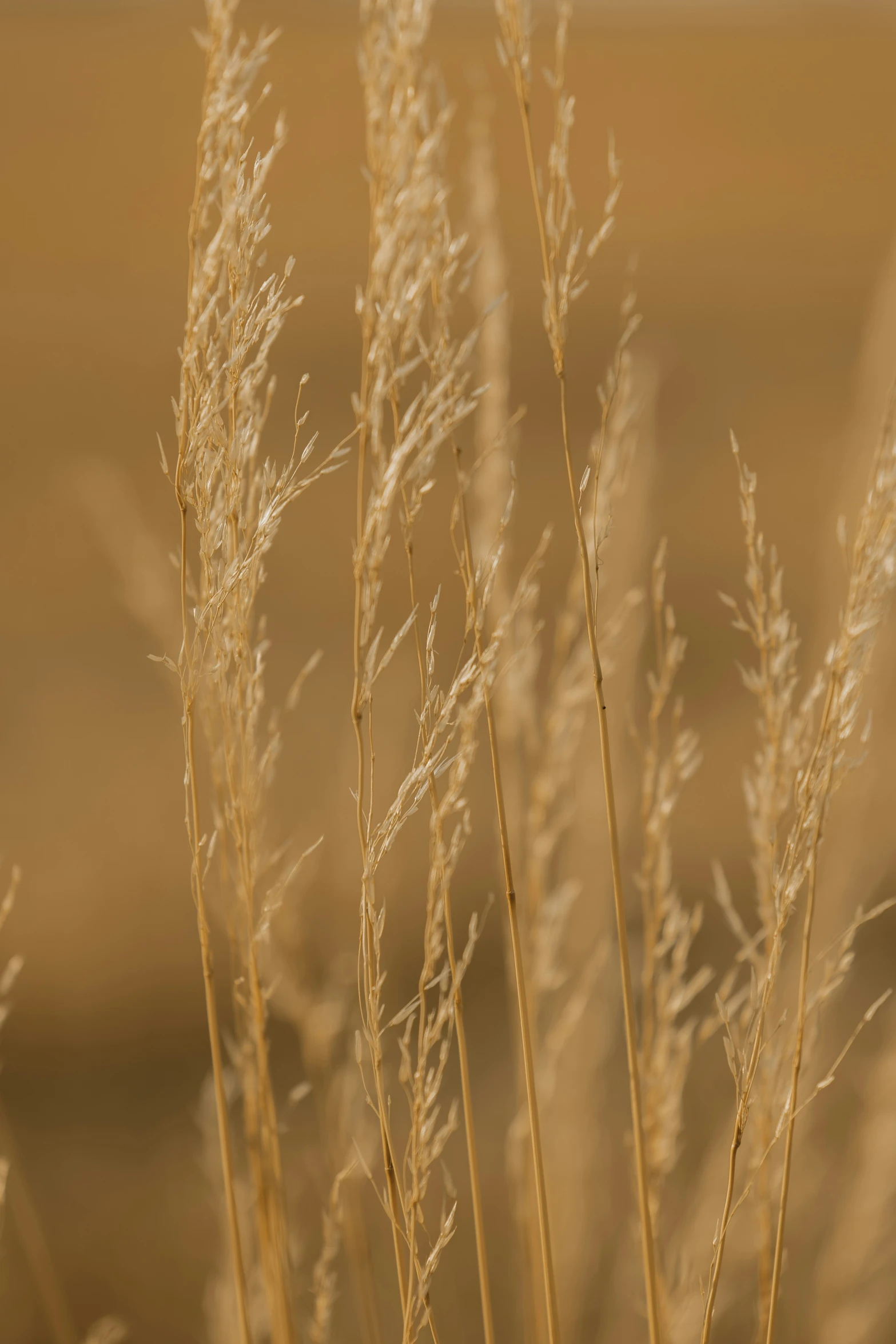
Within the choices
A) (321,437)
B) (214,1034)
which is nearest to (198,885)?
(214,1034)

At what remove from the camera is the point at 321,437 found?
521cm

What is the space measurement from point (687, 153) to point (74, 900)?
9393mm

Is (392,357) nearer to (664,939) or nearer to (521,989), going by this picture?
(521,989)

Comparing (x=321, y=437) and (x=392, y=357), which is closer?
(x=392, y=357)

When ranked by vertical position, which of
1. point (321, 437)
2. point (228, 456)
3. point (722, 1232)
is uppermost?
point (321, 437)

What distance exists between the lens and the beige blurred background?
2.39 m

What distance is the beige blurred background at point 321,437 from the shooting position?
2.39 metres

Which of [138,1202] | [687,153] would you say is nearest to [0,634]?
[138,1202]

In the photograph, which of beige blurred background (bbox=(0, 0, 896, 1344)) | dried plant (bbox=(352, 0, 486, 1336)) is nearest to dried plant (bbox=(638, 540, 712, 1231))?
dried plant (bbox=(352, 0, 486, 1336))

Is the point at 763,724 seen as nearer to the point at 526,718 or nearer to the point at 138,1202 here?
the point at 526,718

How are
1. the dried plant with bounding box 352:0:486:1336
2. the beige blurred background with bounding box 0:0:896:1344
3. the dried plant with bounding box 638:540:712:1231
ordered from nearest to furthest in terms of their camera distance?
the dried plant with bounding box 352:0:486:1336
the dried plant with bounding box 638:540:712:1231
the beige blurred background with bounding box 0:0:896:1344

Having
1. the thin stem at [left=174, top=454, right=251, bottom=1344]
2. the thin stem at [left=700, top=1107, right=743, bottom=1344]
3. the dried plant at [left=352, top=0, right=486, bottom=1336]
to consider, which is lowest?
the thin stem at [left=700, top=1107, right=743, bottom=1344]

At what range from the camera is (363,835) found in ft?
1.95

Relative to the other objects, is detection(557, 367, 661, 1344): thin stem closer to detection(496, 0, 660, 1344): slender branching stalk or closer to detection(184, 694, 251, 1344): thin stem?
detection(496, 0, 660, 1344): slender branching stalk
